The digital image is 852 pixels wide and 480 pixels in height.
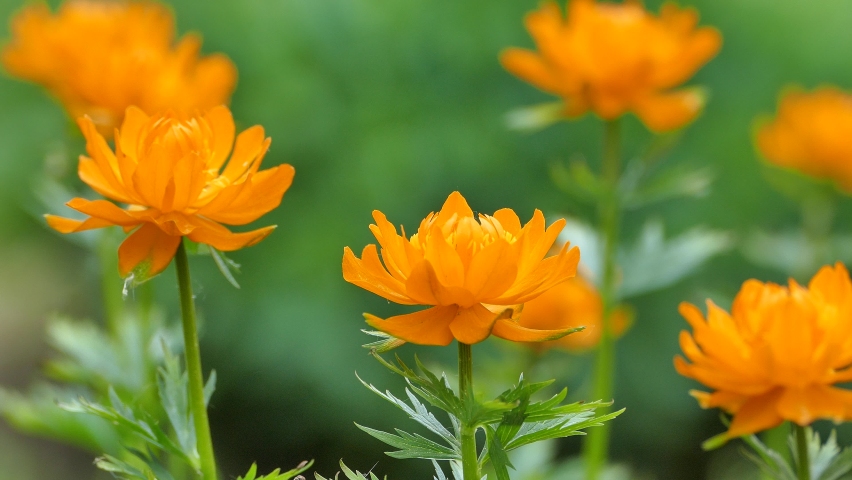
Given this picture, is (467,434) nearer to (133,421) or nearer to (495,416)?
(495,416)

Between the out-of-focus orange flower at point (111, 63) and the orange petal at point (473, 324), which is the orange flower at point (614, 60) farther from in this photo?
the orange petal at point (473, 324)

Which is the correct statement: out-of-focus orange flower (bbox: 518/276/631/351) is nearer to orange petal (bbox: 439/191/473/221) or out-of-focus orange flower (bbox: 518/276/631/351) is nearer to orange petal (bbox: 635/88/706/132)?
orange petal (bbox: 635/88/706/132)

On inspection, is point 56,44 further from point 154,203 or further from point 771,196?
point 771,196

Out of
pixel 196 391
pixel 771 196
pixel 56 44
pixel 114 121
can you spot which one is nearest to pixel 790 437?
pixel 196 391

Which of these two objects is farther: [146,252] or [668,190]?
[668,190]

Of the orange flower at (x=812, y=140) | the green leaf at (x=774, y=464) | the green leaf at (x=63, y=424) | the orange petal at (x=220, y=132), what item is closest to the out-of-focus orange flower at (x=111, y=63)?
the green leaf at (x=63, y=424)

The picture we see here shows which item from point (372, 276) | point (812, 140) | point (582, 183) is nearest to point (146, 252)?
point (372, 276)

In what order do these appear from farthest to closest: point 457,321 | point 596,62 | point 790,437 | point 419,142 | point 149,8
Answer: point 419,142
point 149,8
point 596,62
point 790,437
point 457,321
